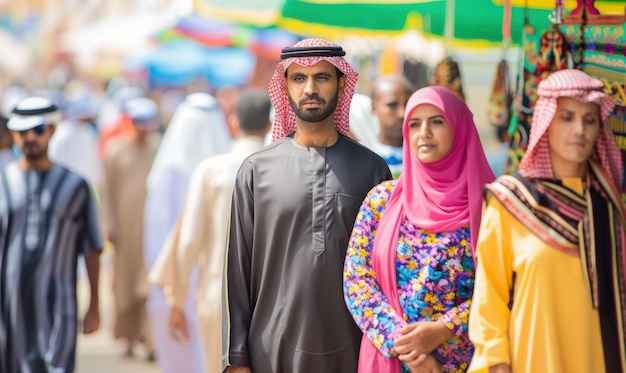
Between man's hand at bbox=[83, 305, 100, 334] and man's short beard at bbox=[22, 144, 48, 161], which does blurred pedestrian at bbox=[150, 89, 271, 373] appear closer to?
man's hand at bbox=[83, 305, 100, 334]

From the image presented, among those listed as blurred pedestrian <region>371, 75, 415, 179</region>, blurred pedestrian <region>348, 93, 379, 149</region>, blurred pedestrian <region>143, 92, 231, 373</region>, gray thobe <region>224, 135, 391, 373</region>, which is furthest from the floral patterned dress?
blurred pedestrian <region>143, 92, 231, 373</region>

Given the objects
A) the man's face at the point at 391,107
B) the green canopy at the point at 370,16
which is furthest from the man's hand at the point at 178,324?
the green canopy at the point at 370,16

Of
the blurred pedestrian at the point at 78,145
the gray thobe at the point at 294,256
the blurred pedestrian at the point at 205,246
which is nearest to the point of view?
the gray thobe at the point at 294,256

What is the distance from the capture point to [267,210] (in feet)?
15.5

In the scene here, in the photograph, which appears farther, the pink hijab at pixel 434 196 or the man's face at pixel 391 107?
the man's face at pixel 391 107

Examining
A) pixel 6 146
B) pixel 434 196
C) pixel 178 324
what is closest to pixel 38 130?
pixel 178 324

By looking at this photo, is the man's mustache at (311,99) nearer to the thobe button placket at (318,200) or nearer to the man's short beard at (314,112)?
the man's short beard at (314,112)

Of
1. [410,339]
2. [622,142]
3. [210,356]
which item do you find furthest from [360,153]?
[210,356]

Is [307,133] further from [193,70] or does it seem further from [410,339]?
[193,70]

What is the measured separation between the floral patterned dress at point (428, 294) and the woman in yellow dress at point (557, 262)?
164 millimetres

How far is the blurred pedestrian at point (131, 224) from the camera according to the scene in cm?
1073

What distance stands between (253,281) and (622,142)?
6.00 feet

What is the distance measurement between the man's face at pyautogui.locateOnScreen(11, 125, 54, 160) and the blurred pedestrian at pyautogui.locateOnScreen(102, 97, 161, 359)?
3739 mm

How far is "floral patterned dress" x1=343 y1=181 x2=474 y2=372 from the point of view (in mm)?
4203
